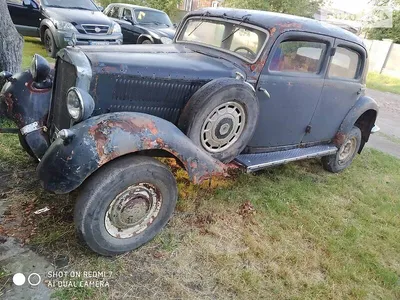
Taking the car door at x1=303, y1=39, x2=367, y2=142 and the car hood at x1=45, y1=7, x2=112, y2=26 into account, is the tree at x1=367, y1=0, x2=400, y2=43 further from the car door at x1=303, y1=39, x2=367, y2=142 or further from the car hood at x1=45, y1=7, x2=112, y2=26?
the car door at x1=303, y1=39, x2=367, y2=142

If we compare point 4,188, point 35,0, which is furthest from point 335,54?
point 35,0

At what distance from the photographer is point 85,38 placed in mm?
7961

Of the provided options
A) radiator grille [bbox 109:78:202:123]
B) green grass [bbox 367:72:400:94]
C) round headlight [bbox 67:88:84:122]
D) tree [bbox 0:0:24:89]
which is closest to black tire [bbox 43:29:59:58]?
tree [bbox 0:0:24:89]

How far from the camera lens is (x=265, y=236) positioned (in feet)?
10.5

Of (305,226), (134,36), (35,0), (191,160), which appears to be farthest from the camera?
(134,36)

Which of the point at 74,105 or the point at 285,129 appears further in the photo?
the point at 285,129

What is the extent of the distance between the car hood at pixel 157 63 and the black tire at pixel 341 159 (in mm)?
2235

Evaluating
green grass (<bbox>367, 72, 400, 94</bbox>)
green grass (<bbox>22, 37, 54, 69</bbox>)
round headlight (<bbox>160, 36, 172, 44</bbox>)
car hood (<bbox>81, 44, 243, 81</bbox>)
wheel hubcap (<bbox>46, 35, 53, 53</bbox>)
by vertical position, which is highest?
car hood (<bbox>81, 44, 243, 81</bbox>)

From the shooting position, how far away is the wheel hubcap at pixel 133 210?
8.37 feet

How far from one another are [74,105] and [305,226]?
2.46m

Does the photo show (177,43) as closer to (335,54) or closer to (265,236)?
(335,54)

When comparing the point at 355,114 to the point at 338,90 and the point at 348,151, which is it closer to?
the point at 338,90

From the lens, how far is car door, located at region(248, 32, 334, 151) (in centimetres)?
350

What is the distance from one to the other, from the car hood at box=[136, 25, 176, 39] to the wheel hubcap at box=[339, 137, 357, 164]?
575 cm
